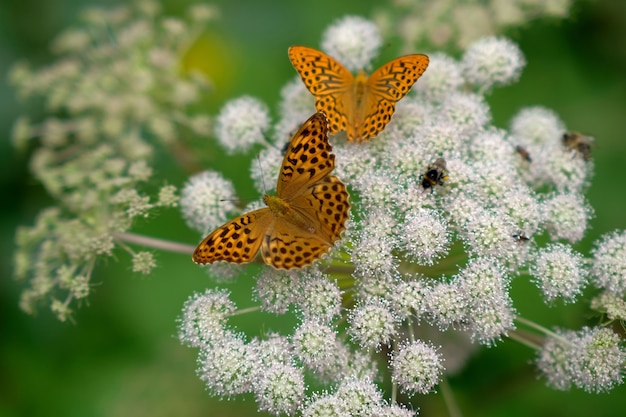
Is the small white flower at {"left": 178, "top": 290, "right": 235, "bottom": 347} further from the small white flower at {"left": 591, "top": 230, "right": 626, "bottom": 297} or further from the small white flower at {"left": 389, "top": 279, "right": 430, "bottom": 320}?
the small white flower at {"left": 591, "top": 230, "right": 626, "bottom": 297}

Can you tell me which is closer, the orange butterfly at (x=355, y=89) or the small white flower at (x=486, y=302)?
the small white flower at (x=486, y=302)

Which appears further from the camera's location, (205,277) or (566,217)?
(205,277)

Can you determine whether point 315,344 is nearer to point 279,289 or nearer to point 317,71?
point 279,289

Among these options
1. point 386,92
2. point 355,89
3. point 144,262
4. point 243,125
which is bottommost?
point 144,262

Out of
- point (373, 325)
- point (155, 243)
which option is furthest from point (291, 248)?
point (155, 243)

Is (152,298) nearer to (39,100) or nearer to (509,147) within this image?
(39,100)

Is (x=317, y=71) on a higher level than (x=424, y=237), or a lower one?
higher

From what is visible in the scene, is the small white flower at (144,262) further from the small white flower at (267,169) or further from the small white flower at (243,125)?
the small white flower at (243,125)

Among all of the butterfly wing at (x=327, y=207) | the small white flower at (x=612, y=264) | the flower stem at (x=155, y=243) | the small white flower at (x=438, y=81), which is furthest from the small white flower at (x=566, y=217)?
the flower stem at (x=155, y=243)
